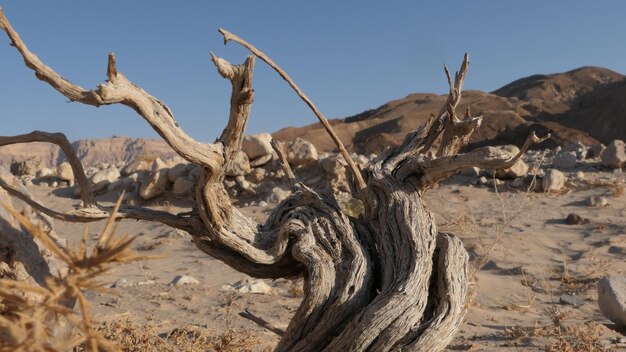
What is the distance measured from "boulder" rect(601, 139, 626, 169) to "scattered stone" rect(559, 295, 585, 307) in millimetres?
6487

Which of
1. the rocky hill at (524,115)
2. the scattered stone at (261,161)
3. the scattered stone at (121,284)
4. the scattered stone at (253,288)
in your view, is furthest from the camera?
the rocky hill at (524,115)

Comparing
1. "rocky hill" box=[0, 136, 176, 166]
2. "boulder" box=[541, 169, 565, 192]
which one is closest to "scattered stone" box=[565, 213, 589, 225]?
"boulder" box=[541, 169, 565, 192]

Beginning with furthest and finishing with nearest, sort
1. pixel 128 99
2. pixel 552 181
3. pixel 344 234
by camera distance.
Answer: pixel 552 181, pixel 344 234, pixel 128 99

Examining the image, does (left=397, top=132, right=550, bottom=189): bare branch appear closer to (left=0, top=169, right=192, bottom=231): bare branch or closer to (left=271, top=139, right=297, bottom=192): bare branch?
(left=271, top=139, right=297, bottom=192): bare branch

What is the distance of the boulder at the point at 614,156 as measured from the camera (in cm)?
1128

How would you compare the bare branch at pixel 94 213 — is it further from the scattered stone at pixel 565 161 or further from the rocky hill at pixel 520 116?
the rocky hill at pixel 520 116

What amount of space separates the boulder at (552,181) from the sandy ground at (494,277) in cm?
19

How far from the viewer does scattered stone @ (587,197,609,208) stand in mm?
9133

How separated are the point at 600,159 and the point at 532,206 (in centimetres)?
394

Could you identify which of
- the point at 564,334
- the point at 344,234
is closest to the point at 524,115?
the point at 564,334

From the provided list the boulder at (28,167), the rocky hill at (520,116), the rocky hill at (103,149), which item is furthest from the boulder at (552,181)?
the rocky hill at (103,149)

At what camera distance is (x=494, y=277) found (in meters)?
6.76

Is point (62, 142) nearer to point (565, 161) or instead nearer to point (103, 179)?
point (565, 161)

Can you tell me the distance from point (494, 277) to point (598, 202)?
3.52 meters
